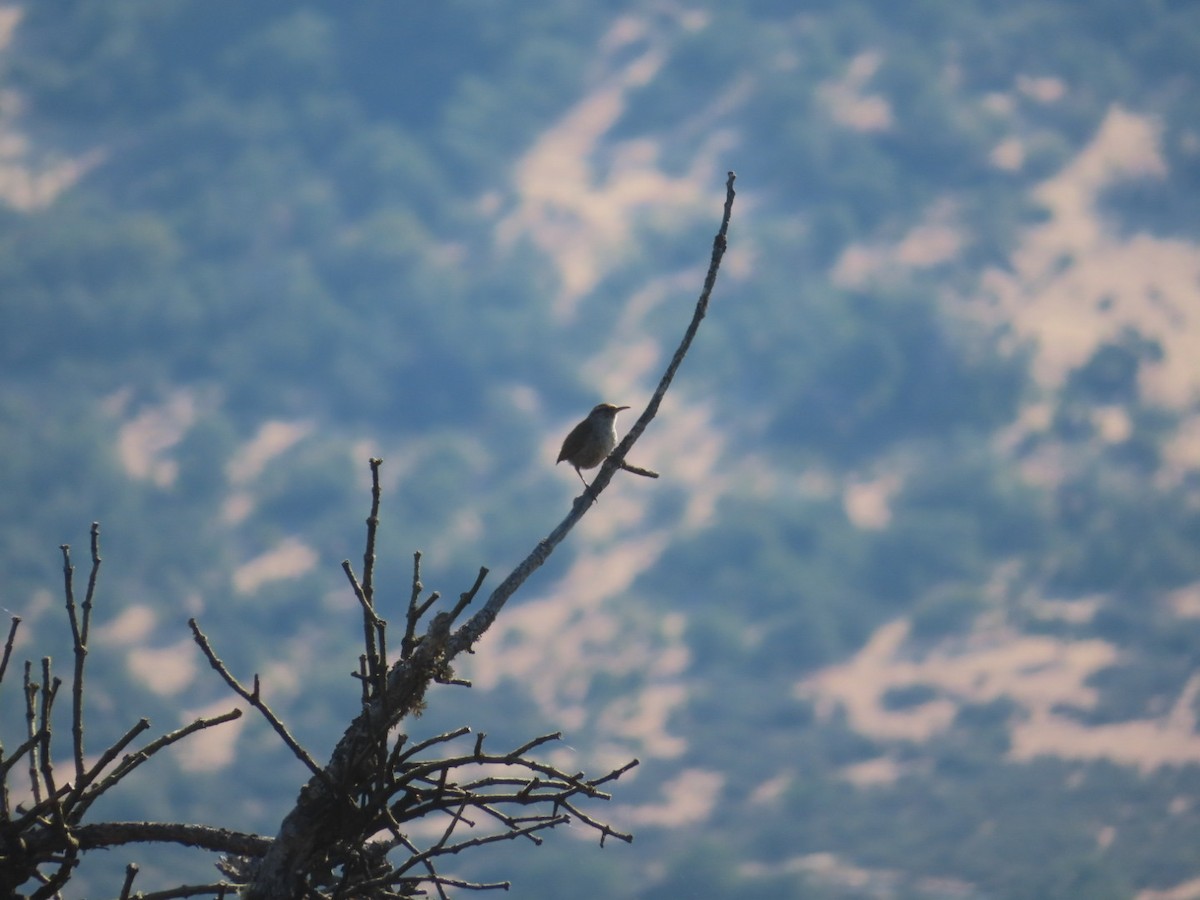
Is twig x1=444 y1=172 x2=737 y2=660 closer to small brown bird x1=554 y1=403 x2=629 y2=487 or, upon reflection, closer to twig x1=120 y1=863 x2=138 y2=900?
twig x1=120 y1=863 x2=138 y2=900

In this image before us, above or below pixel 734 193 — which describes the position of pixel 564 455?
above

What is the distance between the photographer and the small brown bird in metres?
15.9

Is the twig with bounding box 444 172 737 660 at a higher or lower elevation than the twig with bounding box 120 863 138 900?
higher

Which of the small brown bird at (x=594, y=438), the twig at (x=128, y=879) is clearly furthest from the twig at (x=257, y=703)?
the small brown bird at (x=594, y=438)

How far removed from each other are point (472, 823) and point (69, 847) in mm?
1936

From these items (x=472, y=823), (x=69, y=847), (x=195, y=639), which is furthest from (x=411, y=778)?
(x=69, y=847)

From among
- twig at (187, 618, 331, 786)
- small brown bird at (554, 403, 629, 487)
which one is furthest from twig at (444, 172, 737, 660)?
small brown bird at (554, 403, 629, 487)

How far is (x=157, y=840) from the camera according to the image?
597 centimetres

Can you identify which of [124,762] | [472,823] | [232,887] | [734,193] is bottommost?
[232,887]

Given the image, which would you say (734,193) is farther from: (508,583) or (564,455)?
(564,455)

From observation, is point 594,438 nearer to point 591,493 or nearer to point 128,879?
point 591,493


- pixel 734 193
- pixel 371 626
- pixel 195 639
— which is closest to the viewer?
pixel 195 639

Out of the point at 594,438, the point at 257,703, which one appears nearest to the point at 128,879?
the point at 257,703

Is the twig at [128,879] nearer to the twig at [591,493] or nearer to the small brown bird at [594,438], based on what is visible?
the twig at [591,493]
